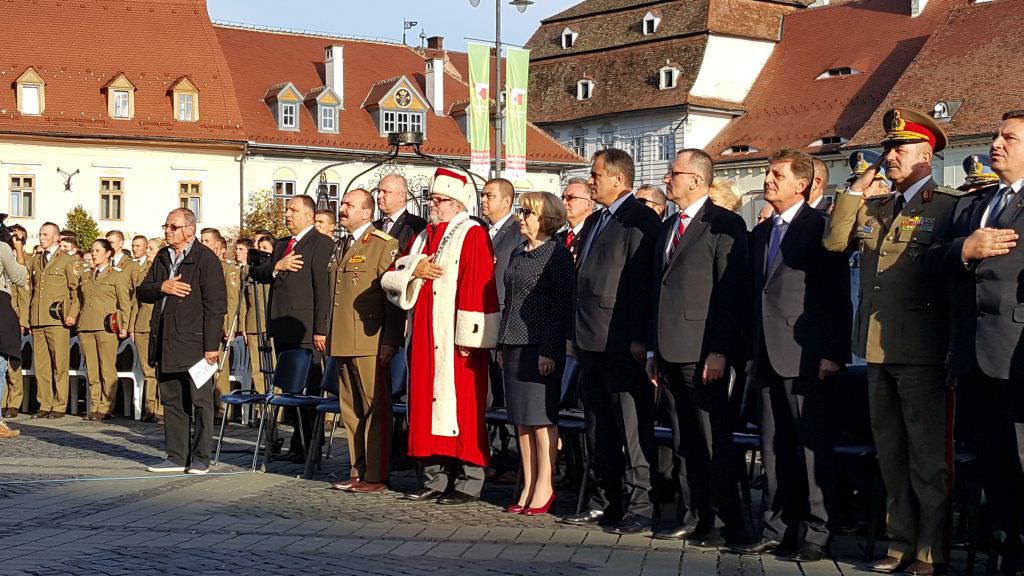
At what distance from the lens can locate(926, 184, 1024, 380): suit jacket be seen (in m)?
7.67

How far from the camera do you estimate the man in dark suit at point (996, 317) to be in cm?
768

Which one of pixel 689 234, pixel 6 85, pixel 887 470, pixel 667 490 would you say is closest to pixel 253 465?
pixel 667 490

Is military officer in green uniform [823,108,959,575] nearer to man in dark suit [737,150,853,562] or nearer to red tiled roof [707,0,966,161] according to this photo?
man in dark suit [737,150,853,562]

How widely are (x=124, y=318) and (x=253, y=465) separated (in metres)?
6.61

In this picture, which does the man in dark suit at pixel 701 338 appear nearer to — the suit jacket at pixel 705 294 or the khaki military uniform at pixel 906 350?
the suit jacket at pixel 705 294

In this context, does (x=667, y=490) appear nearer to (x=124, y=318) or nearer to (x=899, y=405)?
(x=899, y=405)

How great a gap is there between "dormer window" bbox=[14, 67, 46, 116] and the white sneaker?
46.1 metres

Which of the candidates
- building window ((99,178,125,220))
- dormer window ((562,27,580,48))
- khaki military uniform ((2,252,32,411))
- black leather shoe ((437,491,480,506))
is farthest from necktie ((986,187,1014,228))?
dormer window ((562,27,580,48))

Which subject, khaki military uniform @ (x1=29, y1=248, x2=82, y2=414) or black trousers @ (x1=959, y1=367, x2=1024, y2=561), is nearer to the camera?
black trousers @ (x1=959, y1=367, x2=1024, y2=561)

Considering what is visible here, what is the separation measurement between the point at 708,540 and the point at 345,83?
2216 inches

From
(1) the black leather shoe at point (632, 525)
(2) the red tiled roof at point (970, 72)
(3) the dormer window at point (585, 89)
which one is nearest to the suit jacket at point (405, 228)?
(1) the black leather shoe at point (632, 525)

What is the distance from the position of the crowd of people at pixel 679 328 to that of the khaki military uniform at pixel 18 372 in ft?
22.2

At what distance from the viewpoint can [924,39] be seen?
61.8 metres

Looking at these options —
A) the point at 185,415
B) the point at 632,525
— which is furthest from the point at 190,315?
the point at 632,525
